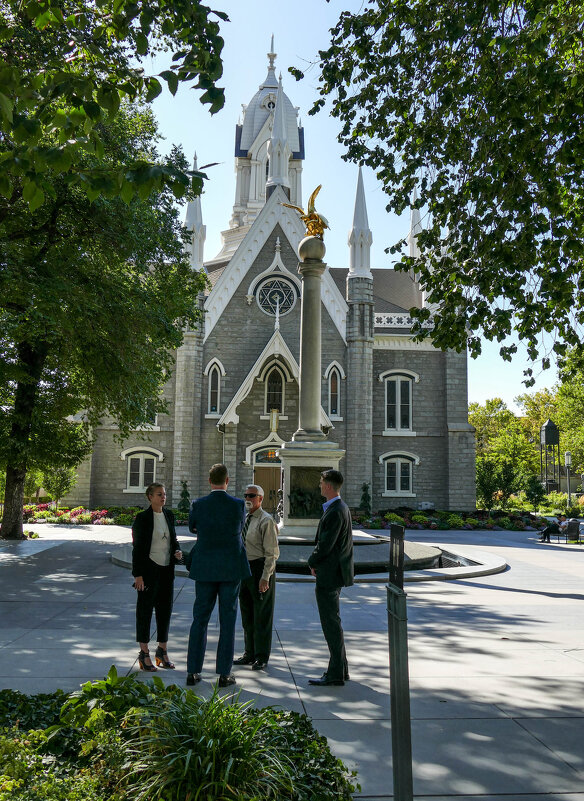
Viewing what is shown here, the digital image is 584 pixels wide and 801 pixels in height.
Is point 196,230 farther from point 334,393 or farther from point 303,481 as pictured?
point 303,481

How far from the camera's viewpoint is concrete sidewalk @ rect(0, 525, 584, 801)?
14.1 feet

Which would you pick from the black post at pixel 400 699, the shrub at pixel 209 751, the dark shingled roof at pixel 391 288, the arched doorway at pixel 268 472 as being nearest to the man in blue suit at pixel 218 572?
the shrub at pixel 209 751

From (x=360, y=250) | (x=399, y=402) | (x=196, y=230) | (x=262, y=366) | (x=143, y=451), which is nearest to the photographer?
(x=262, y=366)

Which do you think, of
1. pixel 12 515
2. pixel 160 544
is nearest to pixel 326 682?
pixel 160 544

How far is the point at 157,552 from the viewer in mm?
6539

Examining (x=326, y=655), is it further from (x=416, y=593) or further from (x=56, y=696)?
(x=416, y=593)

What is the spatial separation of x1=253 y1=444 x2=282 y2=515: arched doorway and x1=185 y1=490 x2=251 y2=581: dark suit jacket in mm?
23925

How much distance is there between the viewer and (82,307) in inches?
555

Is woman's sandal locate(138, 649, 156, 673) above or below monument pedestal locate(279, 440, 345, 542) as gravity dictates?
below

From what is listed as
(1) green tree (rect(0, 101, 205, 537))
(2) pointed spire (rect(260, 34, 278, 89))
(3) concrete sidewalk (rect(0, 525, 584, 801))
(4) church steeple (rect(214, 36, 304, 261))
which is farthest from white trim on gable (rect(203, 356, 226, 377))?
(2) pointed spire (rect(260, 34, 278, 89))

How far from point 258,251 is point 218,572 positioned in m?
27.6

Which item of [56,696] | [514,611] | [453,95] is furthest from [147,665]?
[453,95]

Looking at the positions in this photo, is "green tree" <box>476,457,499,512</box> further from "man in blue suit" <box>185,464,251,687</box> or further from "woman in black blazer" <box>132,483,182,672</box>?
"man in blue suit" <box>185,464,251,687</box>

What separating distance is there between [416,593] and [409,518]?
1750cm
